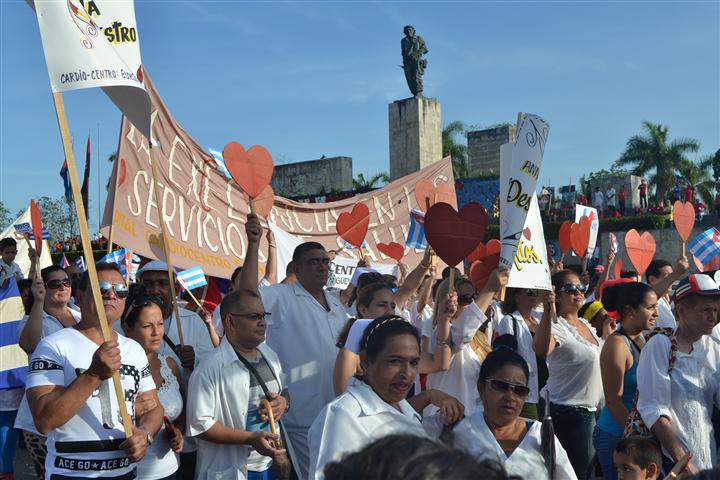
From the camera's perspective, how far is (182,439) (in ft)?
11.2

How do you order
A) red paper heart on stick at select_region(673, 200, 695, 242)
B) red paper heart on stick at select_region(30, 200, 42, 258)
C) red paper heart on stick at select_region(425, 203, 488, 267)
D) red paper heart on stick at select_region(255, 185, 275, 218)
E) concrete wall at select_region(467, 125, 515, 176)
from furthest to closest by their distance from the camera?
concrete wall at select_region(467, 125, 515, 176) < red paper heart on stick at select_region(673, 200, 695, 242) < red paper heart on stick at select_region(30, 200, 42, 258) < red paper heart on stick at select_region(255, 185, 275, 218) < red paper heart on stick at select_region(425, 203, 488, 267)

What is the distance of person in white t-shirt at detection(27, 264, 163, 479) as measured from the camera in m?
2.76

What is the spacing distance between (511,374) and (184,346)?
6.21 ft

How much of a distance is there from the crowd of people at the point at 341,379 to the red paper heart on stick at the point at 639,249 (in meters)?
2.49

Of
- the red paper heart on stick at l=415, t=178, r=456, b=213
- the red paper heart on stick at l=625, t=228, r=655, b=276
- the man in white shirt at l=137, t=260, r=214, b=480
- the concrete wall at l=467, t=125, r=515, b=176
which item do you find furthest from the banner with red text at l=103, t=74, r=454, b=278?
the concrete wall at l=467, t=125, r=515, b=176

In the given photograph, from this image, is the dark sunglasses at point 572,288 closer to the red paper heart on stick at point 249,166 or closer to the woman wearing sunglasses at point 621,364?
the woman wearing sunglasses at point 621,364

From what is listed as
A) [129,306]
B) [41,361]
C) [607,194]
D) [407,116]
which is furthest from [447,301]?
[607,194]

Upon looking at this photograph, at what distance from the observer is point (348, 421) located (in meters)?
2.44

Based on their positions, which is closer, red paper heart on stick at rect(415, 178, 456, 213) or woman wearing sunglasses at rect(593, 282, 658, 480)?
woman wearing sunglasses at rect(593, 282, 658, 480)

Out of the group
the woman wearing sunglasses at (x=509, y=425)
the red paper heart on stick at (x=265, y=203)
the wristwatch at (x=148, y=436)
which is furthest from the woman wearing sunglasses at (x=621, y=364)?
the red paper heart on stick at (x=265, y=203)

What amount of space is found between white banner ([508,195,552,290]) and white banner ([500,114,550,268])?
9 cm

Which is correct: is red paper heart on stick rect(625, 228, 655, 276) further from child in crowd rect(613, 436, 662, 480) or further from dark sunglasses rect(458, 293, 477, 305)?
child in crowd rect(613, 436, 662, 480)

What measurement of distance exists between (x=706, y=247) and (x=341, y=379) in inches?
209

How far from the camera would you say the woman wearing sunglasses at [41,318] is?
14.1 feet
